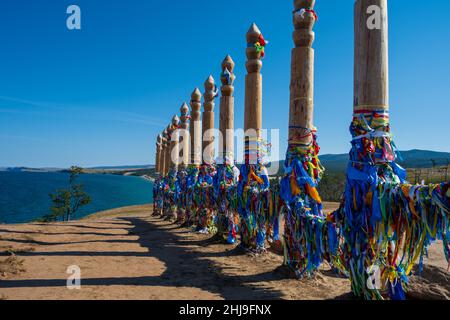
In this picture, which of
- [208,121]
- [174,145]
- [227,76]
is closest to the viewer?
[227,76]

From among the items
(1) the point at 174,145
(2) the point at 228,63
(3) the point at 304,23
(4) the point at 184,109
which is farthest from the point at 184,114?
(3) the point at 304,23

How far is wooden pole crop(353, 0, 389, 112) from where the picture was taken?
3.96 meters

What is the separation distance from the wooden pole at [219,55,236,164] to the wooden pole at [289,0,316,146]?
324 cm

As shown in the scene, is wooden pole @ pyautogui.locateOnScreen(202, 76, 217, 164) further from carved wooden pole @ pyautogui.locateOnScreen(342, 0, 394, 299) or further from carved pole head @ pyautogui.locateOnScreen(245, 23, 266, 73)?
carved wooden pole @ pyautogui.locateOnScreen(342, 0, 394, 299)

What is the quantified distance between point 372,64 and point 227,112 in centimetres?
524

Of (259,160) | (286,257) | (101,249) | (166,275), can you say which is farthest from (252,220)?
(101,249)

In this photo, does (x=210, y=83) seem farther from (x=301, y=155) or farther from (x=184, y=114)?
(x=301, y=155)

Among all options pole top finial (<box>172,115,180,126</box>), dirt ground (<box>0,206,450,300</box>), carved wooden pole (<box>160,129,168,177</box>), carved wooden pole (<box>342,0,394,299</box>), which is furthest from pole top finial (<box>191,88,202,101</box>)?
carved wooden pole (<box>342,0,394,299</box>)

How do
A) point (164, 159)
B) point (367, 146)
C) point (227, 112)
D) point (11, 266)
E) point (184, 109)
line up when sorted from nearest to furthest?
point (367, 146) → point (11, 266) → point (227, 112) → point (184, 109) → point (164, 159)

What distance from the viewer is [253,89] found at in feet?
24.5

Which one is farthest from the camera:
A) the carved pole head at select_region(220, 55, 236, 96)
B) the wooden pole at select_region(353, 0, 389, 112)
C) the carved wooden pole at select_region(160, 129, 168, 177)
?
the carved wooden pole at select_region(160, 129, 168, 177)
